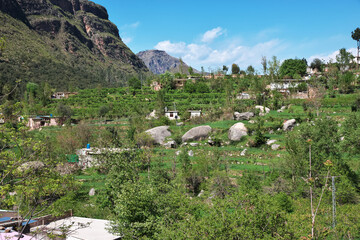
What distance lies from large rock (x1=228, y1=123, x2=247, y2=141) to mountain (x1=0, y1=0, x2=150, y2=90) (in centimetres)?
4329

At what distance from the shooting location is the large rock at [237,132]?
30.4m

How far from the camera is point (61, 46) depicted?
109 m

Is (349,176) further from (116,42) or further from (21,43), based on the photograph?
(116,42)

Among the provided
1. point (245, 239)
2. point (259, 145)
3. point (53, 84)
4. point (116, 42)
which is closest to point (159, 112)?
point (259, 145)

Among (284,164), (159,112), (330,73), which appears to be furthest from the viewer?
(330,73)

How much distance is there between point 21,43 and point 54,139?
64916 mm

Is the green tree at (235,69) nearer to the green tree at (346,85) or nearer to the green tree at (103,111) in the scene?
the green tree at (346,85)

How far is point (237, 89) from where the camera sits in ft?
175

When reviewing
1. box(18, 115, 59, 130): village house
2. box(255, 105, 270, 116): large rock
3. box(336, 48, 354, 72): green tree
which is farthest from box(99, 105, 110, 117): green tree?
box(336, 48, 354, 72): green tree

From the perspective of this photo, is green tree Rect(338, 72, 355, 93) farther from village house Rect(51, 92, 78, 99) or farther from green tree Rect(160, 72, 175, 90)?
village house Rect(51, 92, 78, 99)

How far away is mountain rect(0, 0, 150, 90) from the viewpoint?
244ft

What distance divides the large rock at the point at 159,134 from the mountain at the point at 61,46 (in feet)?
115

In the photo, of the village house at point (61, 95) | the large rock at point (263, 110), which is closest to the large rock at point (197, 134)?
the large rock at point (263, 110)

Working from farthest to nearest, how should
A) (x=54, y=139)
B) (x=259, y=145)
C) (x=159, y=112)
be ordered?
(x=159, y=112) < (x=54, y=139) < (x=259, y=145)
